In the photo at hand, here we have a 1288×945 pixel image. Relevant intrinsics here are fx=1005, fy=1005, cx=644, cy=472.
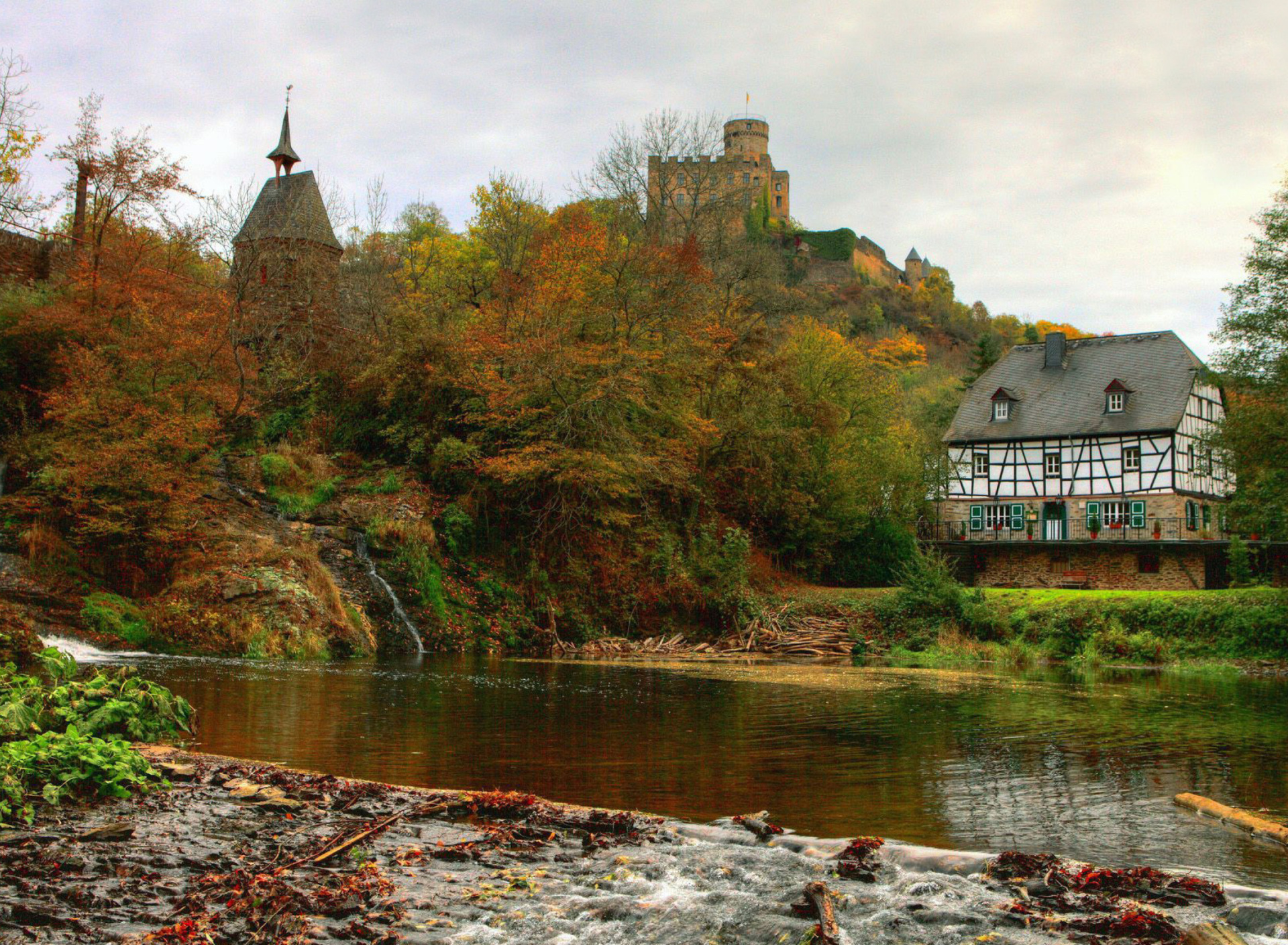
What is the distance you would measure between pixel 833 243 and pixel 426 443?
92.2 m

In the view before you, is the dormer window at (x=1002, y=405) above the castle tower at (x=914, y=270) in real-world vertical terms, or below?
below

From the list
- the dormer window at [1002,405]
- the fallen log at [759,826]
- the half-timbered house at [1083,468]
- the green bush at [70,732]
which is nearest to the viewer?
the green bush at [70,732]

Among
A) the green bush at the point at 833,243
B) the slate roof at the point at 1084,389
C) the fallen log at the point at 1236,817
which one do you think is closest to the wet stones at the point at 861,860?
the fallen log at the point at 1236,817

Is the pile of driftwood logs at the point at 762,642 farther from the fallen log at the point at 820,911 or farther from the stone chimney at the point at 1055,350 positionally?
the stone chimney at the point at 1055,350

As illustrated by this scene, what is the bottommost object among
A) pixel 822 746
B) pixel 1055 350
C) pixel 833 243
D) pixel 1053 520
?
pixel 822 746

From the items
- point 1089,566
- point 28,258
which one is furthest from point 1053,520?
point 28,258

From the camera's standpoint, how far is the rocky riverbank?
4.46 m

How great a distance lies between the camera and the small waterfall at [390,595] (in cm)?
2422

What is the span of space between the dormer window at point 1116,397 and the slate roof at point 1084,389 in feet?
0.72

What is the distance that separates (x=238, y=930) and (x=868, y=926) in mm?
2802

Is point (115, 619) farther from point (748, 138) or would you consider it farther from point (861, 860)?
point (748, 138)

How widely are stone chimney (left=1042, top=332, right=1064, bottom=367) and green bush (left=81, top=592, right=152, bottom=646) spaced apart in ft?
139

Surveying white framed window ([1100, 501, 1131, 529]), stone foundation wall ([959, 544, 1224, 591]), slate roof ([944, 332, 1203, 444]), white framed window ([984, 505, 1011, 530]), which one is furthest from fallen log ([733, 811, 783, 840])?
white framed window ([984, 505, 1011, 530])

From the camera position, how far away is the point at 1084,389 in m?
46.8
